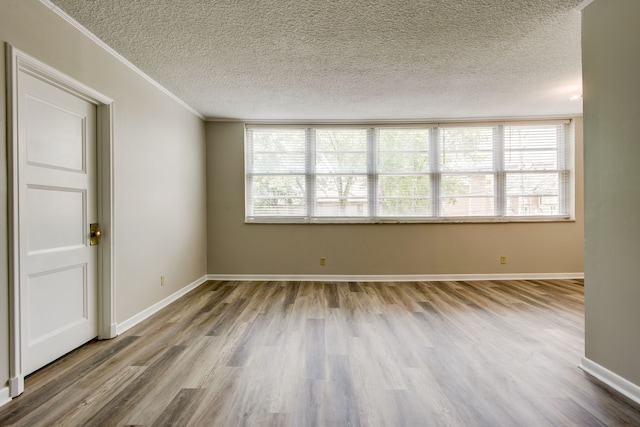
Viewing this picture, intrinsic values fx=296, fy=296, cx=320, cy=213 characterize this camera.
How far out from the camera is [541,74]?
3188 millimetres

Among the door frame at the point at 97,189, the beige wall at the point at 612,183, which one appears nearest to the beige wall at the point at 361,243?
the door frame at the point at 97,189

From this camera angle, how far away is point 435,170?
477cm

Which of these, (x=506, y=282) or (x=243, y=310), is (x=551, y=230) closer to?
(x=506, y=282)

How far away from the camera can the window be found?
4.77m

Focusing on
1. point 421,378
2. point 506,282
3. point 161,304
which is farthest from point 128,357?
point 506,282

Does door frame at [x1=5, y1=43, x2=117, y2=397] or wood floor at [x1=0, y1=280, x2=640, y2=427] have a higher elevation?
door frame at [x1=5, y1=43, x2=117, y2=397]

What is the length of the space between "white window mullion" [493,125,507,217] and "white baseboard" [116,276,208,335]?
15.9ft

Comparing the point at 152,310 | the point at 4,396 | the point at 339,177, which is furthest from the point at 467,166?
the point at 4,396

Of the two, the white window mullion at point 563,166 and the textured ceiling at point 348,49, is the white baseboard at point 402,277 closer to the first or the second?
the white window mullion at point 563,166

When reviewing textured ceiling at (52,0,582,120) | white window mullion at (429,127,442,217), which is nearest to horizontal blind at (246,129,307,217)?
textured ceiling at (52,0,582,120)

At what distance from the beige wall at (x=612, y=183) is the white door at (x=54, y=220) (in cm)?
372

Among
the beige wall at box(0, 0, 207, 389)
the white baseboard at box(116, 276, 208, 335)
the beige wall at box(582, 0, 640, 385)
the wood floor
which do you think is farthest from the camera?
the white baseboard at box(116, 276, 208, 335)

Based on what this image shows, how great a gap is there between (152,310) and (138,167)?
61.6 inches

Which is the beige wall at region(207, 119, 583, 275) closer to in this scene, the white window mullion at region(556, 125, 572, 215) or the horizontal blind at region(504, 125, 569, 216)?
the white window mullion at region(556, 125, 572, 215)
